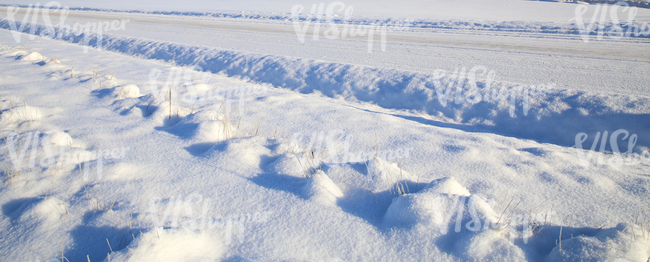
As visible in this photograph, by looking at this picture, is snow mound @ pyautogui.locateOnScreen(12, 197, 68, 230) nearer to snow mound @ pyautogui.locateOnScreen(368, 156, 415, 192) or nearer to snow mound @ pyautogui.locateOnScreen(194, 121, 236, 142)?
snow mound @ pyautogui.locateOnScreen(194, 121, 236, 142)

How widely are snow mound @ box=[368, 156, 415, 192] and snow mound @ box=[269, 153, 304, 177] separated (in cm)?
48

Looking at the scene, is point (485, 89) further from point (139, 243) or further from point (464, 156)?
point (139, 243)

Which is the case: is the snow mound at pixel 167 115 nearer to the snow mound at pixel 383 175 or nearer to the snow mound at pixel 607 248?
the snow mound at pixel 383 175

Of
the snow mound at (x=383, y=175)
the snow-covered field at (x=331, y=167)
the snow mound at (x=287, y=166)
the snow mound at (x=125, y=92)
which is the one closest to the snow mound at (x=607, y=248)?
the snow-covered field at (x=331, y=167)

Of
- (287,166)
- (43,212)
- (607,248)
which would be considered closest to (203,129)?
(287,166)

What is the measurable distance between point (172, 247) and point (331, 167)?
1.10m

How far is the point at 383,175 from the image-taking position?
193 centimetres

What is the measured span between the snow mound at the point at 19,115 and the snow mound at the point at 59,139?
0.71 metres

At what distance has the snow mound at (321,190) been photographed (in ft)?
5.71

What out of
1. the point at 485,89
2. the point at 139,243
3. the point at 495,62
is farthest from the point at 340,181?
the point at 495,62

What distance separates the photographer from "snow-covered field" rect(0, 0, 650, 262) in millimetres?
1427

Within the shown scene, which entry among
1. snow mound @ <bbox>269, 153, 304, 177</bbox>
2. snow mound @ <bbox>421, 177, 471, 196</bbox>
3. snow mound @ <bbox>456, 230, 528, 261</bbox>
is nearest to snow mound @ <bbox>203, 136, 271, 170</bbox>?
snow mound @ <bbox>269, 153, 304, 177</bbox>

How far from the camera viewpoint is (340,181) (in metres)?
1.96

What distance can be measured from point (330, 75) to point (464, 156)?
115 inches
